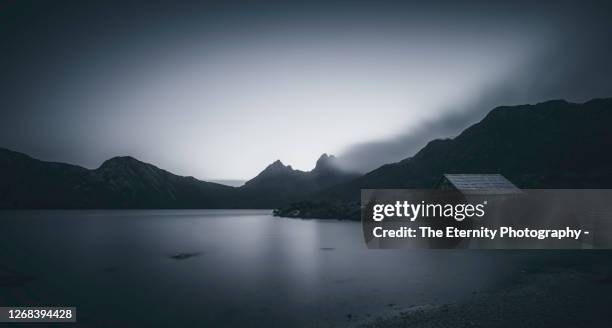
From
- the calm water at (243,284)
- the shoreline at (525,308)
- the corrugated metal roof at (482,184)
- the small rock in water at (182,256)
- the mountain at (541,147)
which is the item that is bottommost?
the small rock in water at (182,256)

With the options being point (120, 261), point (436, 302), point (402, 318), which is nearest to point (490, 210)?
point (436, 302)

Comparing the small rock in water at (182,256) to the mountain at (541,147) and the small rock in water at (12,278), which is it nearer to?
the small rock in water at (12,278)

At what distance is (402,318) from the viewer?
46.6ft

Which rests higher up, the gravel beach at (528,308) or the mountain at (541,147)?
the mountain at (541,147)

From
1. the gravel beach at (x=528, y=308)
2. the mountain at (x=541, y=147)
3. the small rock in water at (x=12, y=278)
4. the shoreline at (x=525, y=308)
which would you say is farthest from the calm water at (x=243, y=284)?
the mountain at (x=541, y=147)

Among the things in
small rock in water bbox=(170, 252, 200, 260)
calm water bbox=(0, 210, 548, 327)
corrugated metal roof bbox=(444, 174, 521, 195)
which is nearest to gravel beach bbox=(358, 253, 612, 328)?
calm water bbox=(0, 210, 548, 327)

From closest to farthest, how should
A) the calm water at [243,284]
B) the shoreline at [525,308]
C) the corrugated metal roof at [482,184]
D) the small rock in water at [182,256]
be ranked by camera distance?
the shoreline at [525,308] < the calm water at [243,284] < the small rock in water at [182,256] < the corrugated metal roof at [482,184]

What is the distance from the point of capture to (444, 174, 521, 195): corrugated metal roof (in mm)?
45125

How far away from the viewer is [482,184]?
1822 inches

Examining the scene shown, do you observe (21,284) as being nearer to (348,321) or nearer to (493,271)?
(348,321)

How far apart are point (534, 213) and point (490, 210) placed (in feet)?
18.9

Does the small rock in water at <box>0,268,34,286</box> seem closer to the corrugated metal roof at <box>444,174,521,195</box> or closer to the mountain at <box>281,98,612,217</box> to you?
the corrugated metal roof at <box>444,174,521,195</box>

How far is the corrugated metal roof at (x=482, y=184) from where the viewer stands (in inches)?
1777

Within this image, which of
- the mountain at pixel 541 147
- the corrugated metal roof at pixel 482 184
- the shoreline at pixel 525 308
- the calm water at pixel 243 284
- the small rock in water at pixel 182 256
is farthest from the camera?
the mountain at pixel 541 147
